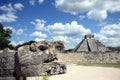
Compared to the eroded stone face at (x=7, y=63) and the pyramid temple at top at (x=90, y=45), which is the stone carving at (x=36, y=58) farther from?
the pyramid temple at top at (x=90, y=45)

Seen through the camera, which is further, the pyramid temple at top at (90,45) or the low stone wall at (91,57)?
the pyramid temple at top at (90,45)

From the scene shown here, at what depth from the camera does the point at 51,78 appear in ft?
27.8

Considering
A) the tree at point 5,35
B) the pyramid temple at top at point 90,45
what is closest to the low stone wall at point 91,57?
the pyramid temple at top at point 90,45

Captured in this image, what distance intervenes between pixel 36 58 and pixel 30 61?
207 mm

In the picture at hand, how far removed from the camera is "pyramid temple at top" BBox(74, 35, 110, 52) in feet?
123

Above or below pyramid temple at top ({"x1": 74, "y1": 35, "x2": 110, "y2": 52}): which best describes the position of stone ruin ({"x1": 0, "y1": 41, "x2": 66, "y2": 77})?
below

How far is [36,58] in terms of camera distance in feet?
26.0

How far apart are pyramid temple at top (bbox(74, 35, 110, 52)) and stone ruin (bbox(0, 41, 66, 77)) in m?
29.1

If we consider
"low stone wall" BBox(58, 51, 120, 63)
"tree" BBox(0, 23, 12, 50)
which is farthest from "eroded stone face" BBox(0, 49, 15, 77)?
"tree" BBox(0, 23, 12, 50)

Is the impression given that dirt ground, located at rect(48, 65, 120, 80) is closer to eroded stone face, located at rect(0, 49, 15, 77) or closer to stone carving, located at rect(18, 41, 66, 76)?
stone carving, located at rect(18, 41, 66, 76)

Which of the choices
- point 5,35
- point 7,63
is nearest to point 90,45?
point 5,35

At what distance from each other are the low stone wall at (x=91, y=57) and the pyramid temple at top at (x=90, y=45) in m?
5.56

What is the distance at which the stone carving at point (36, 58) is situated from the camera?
789cm

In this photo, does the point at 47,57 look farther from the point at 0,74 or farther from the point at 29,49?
the point at 0,74
